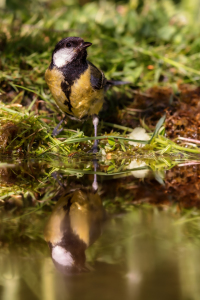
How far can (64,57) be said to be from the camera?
2842 mm

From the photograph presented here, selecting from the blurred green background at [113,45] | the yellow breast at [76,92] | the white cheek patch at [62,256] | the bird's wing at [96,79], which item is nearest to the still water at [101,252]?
the white cheek patch at [62,256]

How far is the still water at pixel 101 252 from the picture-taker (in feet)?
2.67

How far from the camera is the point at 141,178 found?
1.92 meters

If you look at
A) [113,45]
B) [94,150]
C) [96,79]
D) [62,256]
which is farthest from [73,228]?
[113,45]

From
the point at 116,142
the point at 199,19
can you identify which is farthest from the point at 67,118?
the point at 199,19

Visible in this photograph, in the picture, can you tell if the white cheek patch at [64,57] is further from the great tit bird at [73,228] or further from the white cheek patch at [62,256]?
the white cheek patch at [62,256]

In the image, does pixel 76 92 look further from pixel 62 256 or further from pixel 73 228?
pixel 62 256

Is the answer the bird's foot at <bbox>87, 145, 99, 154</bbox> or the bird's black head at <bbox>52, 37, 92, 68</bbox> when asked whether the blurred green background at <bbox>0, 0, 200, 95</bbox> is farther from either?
the bird's foot at <bbox>87, 145, 99, 154</bbox>

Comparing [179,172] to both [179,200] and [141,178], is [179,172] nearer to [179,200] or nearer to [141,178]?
[141,178]

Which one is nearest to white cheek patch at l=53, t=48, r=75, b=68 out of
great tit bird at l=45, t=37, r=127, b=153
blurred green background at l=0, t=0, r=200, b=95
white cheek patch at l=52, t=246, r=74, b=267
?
great tit bird at l=45, t=37, r=127, b=153

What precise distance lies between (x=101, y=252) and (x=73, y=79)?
198 cm

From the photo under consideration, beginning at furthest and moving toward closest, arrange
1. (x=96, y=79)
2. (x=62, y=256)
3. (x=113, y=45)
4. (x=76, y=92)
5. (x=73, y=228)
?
(x=113, y=45)
(x=96, y=79)
(x=76, y=92)
(x=73, y=228)
(x=62, y=256)

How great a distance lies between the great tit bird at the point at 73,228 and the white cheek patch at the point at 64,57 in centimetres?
158

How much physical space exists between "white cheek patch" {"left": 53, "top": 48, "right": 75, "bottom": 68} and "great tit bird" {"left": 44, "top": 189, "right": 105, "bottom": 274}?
1584 millimetres
